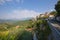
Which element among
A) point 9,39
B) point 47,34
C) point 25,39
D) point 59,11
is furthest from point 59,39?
point 25,39

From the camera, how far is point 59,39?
12.0 metres

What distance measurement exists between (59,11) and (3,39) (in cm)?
1252

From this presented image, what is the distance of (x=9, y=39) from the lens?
24750 millimetres

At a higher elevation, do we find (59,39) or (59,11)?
(59,11)

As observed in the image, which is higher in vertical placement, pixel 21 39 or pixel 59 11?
pixel 59 11

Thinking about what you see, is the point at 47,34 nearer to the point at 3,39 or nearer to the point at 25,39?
the point at 3,39

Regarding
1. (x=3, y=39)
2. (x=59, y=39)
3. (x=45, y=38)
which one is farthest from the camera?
(x=3, y=39)

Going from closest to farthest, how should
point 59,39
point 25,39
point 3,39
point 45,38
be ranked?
1. point 59,39
2. point 45,38
3. point 3,39
4. point 25,39

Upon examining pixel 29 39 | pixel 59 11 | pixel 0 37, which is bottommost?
pixel 29 39

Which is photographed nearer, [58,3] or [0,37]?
→ [0,37]

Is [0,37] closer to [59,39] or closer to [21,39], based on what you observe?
[21,39]

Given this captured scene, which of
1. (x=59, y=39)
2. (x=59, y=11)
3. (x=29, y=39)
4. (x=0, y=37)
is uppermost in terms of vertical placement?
(x=59, y=11)

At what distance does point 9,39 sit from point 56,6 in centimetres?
1266

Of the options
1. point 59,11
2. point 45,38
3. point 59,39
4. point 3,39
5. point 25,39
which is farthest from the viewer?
point 25,39
